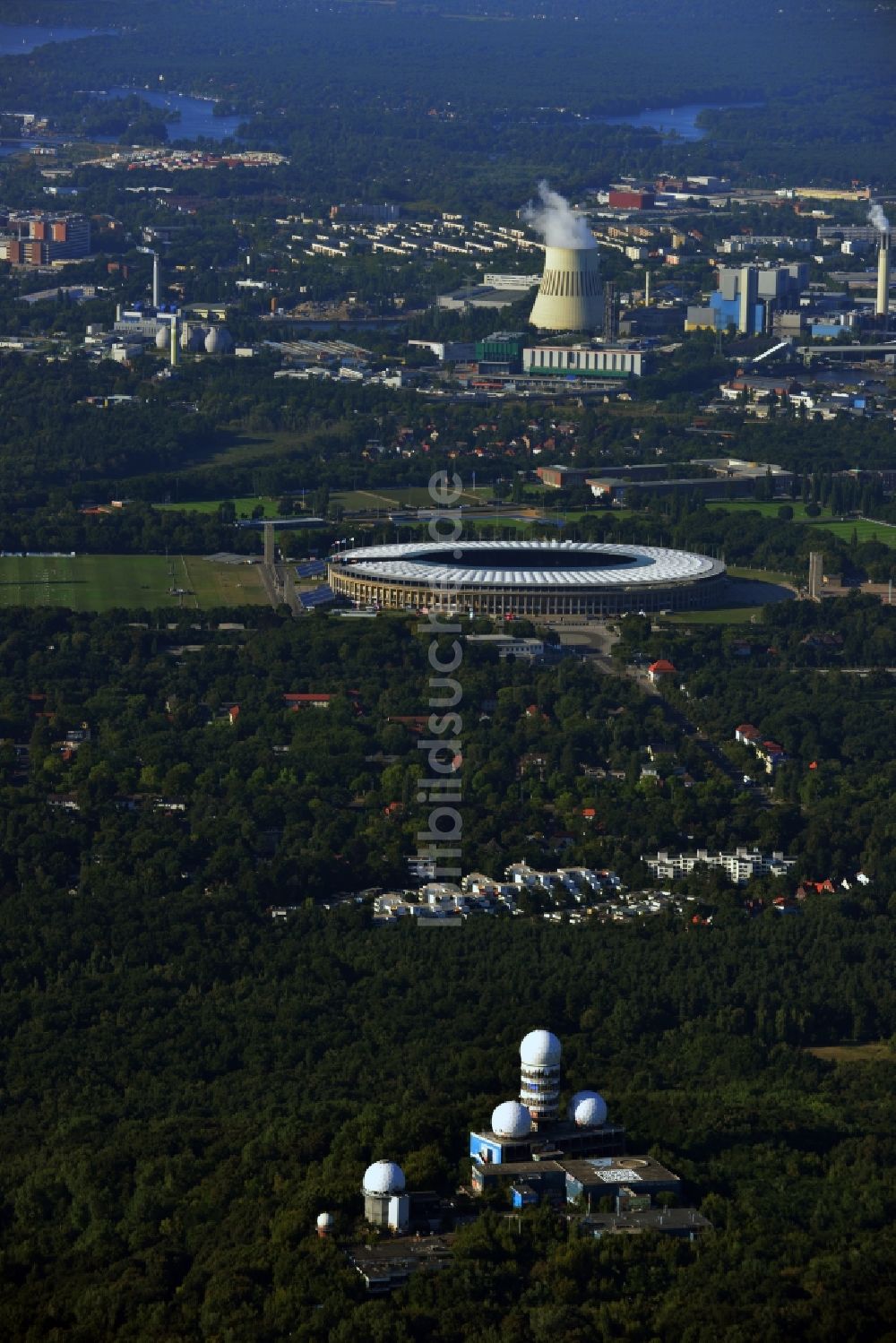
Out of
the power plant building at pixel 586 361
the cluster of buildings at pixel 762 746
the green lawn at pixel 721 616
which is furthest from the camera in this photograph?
the power plant building at pixel 586 361

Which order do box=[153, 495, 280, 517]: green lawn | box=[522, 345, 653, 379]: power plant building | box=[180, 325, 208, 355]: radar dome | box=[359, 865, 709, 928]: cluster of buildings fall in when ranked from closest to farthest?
box=[359, 865, 709, 928]: cluster of buildings → box=[153, 495, 280, 517]: green lawn → box=[522, 345, 653, 379]: power plant building → box=[180, 325, 208, 355]: radar dome

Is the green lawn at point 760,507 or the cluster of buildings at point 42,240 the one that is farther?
the cluster of buildings at point 42,240

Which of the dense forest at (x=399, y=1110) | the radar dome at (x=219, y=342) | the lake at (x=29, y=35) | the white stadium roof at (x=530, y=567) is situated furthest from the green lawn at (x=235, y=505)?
the lake at (x=29, y=35)

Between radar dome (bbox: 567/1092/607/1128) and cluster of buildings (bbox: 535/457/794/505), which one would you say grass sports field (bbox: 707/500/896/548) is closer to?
cluster of buildings (bbox: 535/457/794/505)

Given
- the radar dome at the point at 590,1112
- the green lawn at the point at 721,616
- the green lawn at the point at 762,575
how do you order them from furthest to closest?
the green lawn at the point at 762,575 → the green lawn at the point at 721,616 → the radar dome at the point at 590,1112

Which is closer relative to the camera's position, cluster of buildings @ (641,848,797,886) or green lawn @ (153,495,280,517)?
cluster of buildings @ (641,848,797,886)

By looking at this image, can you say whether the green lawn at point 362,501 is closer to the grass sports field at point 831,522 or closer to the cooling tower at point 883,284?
the grass sports field at point 831,522

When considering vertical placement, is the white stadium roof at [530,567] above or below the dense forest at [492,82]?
above

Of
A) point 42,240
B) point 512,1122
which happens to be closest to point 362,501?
point 512,1122

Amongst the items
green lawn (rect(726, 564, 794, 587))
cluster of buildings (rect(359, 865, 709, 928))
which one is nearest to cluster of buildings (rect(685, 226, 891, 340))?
green lawn (rect(726, 564, 794, 587))
